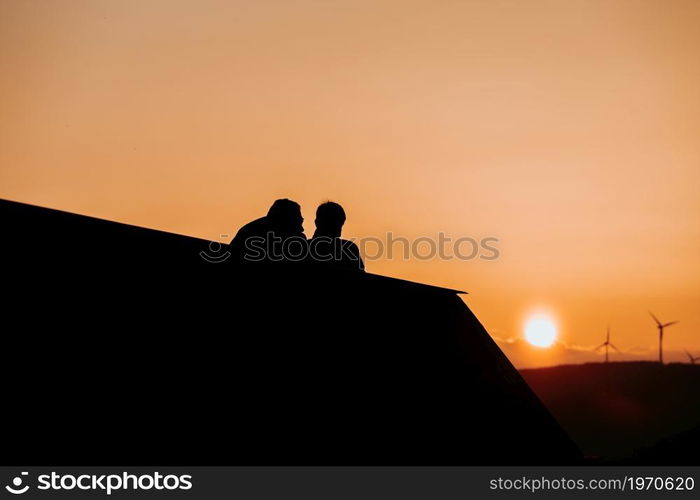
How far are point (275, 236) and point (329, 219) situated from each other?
1.07m

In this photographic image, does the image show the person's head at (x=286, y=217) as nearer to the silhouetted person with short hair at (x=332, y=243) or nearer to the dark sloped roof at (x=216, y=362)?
the silhouetted person with short hair at (x=332, y=243)

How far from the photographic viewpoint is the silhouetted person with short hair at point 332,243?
11070mm

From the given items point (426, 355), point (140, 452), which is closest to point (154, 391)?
point (140, 452)

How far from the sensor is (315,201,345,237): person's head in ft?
38.0

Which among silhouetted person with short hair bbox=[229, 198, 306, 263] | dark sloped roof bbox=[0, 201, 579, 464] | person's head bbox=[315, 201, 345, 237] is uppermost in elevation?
person's head bbox=[315, 201, 345, 237]

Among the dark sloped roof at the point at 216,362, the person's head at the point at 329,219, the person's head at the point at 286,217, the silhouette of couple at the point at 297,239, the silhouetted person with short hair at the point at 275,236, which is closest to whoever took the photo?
the dark sloped roof at the point at 216,362

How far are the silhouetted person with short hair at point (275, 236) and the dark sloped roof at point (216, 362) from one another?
475 mm

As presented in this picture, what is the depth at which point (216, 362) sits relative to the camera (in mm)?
8102

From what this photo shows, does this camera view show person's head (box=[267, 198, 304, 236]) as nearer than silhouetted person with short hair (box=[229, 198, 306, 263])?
No

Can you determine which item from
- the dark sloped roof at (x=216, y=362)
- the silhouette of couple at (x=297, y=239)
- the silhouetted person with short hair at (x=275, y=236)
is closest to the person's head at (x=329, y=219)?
the silhouette of couple at (x=297, y=239)

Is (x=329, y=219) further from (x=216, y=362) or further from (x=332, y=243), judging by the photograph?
(x=216, y=362)

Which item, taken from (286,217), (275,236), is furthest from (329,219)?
(275,236)

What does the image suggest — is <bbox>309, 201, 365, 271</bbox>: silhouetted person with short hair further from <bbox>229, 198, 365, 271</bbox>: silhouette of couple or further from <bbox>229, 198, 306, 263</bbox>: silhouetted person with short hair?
<bbox>229, 198, 306, 263</bbox>: silhouetted person with short hair

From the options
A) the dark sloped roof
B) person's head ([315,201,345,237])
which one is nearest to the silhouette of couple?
person's head ([315,201,345,237])
